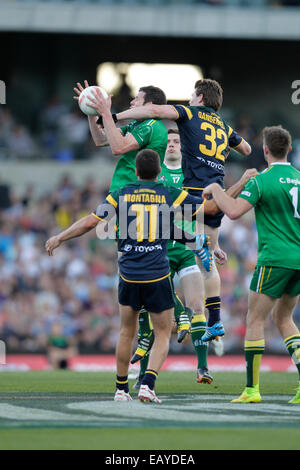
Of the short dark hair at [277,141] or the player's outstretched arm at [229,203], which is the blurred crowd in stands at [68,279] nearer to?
the player's outstretched arm at [229,203]

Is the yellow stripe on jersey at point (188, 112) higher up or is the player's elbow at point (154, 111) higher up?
the yellow stripe on jersey at point (188, 112)

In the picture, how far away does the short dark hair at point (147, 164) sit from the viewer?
7.72m

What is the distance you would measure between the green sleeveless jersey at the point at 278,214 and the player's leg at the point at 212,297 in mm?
1682

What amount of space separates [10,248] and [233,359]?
6.19 metres

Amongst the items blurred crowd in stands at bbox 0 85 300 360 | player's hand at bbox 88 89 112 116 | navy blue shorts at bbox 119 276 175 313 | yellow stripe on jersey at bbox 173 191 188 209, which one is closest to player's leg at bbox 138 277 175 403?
navy blue shorts at bbox 119 276 175 313

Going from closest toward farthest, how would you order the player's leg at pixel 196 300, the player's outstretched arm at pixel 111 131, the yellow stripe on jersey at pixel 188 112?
the player's outstretched arm at pixel 111 131, the yellow stripe on jersey at pixel 188 112, the player's leg at pixel 196 300

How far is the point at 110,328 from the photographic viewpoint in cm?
1798

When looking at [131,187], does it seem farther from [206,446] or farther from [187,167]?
[206,446]

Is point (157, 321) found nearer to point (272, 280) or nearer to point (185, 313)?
point (272, 280)

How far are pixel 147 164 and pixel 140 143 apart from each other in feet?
3.43

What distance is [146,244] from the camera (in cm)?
770

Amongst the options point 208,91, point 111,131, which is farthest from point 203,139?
point 111,131

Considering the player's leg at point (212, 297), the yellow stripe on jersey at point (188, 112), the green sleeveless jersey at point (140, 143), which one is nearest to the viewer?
the green sleeveless jersey at point (140, 143)

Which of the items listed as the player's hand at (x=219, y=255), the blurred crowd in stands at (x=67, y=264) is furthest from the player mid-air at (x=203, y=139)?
the blurred crowd in stands at (x=67, y=264)
